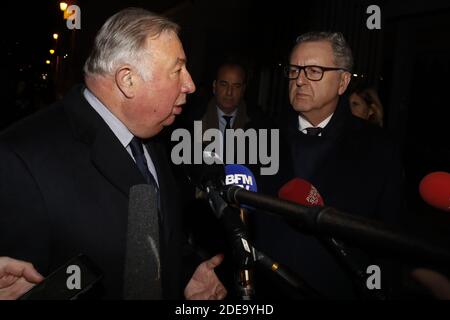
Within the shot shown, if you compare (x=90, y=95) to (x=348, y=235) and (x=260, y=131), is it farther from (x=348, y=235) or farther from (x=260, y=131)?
(x=348, y=235)

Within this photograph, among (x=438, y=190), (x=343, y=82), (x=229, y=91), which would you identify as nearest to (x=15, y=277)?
(x=438, y=190)

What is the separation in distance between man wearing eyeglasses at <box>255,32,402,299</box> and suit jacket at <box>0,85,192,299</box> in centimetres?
63

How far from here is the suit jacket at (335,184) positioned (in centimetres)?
177

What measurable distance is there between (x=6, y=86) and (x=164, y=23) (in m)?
8.29

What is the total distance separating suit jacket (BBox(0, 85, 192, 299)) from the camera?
117cm

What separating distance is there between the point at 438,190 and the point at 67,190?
1.22 metres

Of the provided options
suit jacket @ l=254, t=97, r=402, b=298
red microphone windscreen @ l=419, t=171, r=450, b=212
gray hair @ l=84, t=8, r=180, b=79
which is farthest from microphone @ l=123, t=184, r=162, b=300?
suit jacket @ l=254, t=97, r=402, b=298

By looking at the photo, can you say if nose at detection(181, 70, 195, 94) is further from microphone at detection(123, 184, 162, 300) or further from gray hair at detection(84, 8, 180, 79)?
microphone at detection(123, 184, 162, 300)

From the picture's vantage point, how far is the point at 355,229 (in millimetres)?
651

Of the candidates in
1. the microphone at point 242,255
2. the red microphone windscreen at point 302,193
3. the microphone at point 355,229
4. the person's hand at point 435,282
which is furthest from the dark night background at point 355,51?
the person's hand at point 435,282

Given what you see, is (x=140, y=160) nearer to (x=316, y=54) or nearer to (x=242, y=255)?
(x=242, y=255)

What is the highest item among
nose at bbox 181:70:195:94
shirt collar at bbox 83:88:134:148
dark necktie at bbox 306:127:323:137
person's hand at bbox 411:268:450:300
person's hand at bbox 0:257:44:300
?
nose at bbox 181:70:195:94
